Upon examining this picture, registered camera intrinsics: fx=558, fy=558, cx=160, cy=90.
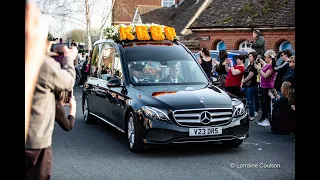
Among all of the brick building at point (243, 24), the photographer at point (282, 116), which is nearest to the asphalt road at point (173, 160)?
the photographer at point (282, 116)

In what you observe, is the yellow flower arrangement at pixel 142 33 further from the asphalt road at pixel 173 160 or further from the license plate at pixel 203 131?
the license plate at pixel 203 131

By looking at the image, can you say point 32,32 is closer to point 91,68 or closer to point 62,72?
point 62,72

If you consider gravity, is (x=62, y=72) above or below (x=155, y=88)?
above

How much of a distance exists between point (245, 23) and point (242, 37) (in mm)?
1104

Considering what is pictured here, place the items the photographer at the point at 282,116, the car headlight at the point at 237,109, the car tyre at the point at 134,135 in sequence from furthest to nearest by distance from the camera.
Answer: the photographer at the point at 282,116, the car headlight at the point at 237,109, the car tyre at the point at 134,135

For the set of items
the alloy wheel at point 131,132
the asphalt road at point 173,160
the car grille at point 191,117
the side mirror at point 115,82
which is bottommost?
the asphalt road at point 173,160

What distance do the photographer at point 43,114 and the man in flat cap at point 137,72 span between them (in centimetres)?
552

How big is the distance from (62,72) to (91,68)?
27.5ft

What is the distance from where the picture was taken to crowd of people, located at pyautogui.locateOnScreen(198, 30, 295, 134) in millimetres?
10820

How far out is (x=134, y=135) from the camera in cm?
883

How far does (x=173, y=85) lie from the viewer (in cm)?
961

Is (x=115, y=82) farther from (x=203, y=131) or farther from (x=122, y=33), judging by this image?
(x=203, y=131)

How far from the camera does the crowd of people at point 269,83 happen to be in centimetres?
1082
